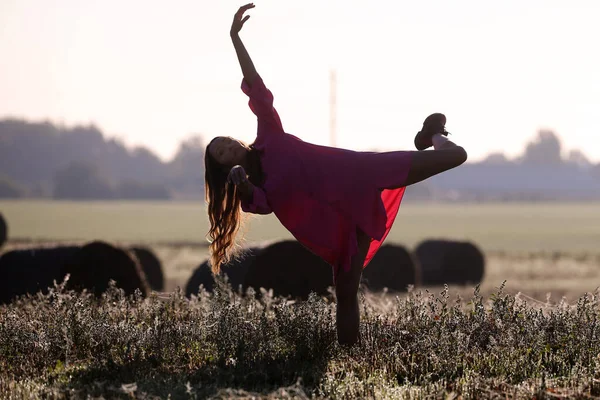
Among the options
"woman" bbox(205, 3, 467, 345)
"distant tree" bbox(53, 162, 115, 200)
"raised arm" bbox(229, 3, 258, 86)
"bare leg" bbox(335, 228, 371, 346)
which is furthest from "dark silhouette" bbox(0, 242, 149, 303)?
"distant tree" bbox(53, 162, 115, 200)

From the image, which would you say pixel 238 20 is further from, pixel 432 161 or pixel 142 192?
pixel 142 192

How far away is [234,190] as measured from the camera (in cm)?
764

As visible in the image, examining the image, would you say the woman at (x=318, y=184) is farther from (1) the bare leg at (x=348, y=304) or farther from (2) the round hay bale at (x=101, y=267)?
(2) the round hay bale at (x=101, y=267)

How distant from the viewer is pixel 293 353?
693 cm

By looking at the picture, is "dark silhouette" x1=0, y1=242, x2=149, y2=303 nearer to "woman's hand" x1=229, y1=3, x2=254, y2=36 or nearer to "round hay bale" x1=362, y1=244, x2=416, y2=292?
"woman's hand" x1=229, y1=3, x2=254, y2=36

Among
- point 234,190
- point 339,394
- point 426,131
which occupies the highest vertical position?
point 426,131

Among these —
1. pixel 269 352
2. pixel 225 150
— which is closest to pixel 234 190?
pixel 225 150

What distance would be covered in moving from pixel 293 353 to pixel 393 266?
13933mm

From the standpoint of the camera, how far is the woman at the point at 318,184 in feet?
24.0

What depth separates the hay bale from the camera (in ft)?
84.5

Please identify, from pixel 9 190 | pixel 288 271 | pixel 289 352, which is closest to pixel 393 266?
pixel 288 271

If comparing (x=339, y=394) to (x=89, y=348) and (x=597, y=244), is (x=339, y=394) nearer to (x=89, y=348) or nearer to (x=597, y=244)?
(x=89, y=348)

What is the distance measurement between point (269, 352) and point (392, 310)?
3.16 metres

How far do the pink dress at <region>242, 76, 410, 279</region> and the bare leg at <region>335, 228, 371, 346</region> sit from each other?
98mm
